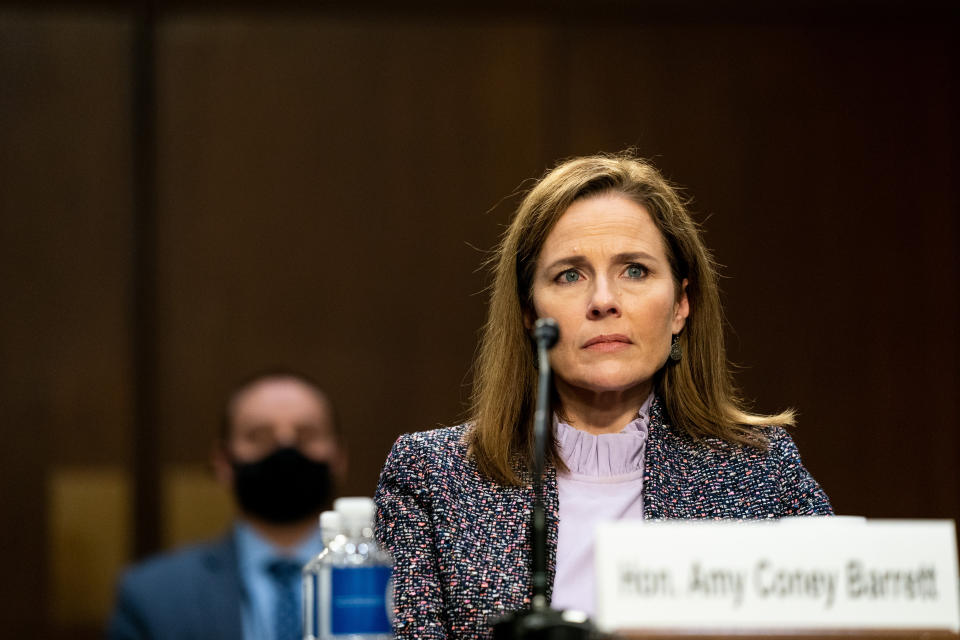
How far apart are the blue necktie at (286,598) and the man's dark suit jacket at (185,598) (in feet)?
0.30

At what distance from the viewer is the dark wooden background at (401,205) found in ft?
14.6

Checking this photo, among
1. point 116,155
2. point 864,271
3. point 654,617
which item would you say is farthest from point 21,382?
point 654,617

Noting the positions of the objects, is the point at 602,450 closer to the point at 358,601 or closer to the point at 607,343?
the point at 607,343

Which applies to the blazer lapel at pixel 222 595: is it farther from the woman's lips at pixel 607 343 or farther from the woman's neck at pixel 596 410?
the woman's lips at pixel 607 343

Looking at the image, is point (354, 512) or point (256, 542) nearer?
point (354, 512)

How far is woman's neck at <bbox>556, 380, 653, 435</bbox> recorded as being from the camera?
229 centimetres

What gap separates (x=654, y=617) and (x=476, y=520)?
846mm

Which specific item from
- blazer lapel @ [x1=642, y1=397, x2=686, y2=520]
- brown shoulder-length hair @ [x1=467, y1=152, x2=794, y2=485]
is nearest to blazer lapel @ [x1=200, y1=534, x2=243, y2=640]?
brown shoulder-length hair @ [x1=467, y1=152, x2=794, y2=485]

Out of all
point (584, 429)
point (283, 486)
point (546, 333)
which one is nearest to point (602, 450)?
point (584, 429)

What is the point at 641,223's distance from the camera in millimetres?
2281

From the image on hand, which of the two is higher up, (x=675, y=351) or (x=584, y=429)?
(x=675, y=351)

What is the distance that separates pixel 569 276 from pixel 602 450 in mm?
312

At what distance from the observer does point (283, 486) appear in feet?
11.9

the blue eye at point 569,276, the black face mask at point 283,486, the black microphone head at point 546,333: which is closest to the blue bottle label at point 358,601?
the black microphone head at point 546,333
